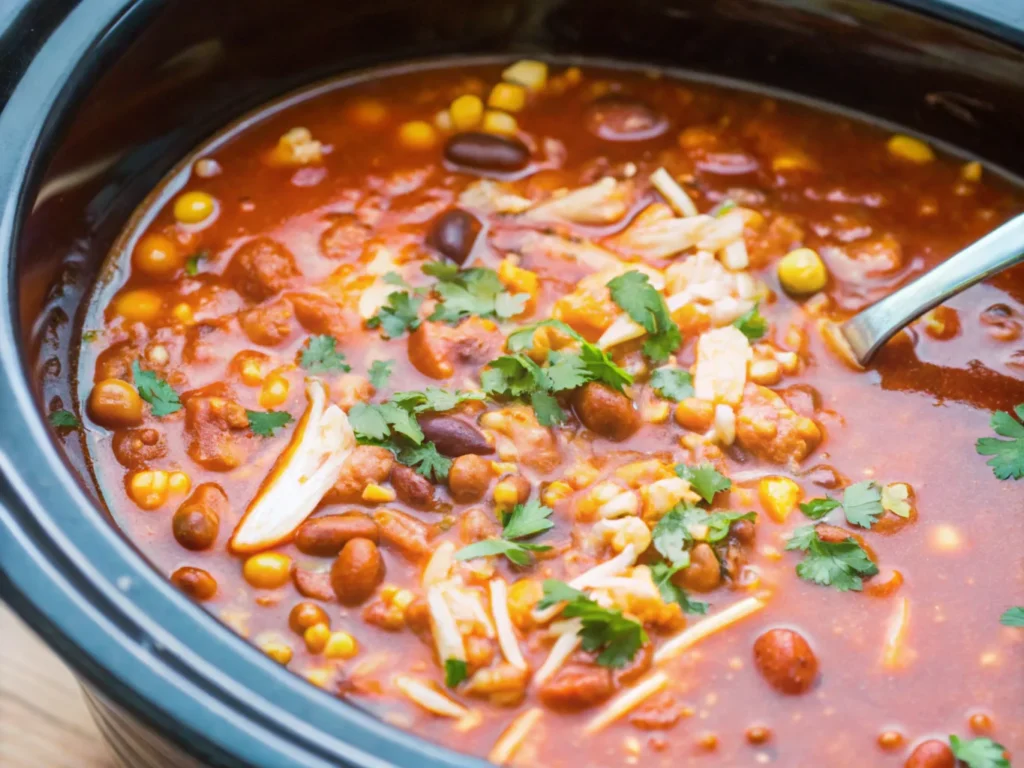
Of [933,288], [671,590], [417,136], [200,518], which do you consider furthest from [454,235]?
[933,288]

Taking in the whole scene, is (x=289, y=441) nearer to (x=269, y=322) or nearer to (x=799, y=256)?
(x=269, y=322)

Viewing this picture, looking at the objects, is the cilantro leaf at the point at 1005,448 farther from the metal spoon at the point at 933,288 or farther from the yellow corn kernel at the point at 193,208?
the yellow corn kernel at the point at 193,208

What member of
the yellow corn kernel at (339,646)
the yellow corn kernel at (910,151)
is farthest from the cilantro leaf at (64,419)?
the yellow corn kernel at (910,151)

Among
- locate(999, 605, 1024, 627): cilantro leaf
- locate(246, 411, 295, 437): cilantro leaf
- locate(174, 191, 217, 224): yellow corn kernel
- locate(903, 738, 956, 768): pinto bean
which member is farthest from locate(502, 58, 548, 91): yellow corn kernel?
locate(903, 738, 956, 768): pinto bean

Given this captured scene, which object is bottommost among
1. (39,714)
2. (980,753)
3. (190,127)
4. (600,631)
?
(39,714)

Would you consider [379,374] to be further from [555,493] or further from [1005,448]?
[1005,448]
